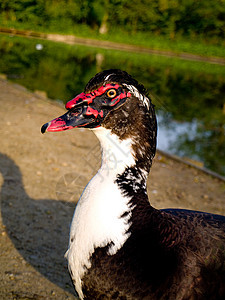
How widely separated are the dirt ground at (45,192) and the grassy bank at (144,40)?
27537 mm

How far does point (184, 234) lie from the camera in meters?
2.12

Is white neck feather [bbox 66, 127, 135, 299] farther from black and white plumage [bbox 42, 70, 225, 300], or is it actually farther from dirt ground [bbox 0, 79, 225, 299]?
dirt ground [bbox 0, 79, 225, 299]

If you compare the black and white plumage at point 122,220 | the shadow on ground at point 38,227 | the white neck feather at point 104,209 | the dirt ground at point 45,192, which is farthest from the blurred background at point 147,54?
the white neck feather at point 104,209

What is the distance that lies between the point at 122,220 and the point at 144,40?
34.5 metres

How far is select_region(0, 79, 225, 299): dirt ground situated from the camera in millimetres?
2979

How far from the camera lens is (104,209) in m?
1.86

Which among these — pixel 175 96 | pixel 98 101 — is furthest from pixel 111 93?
pixel 175 96

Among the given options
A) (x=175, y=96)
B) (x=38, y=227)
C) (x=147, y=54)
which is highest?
(x=38, y=227)

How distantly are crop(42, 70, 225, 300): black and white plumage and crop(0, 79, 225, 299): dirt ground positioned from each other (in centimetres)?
53

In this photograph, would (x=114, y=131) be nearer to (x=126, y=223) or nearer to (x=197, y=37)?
(x=126, y=223)

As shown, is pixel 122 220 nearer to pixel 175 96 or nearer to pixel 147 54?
pixel 175 96

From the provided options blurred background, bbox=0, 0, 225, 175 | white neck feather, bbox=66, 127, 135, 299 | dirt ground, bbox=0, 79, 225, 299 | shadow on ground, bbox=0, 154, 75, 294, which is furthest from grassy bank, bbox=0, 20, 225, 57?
white neck feather, bbox=66, 127, 135, 299

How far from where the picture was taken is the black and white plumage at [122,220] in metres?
1.87

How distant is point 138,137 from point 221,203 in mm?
3344
